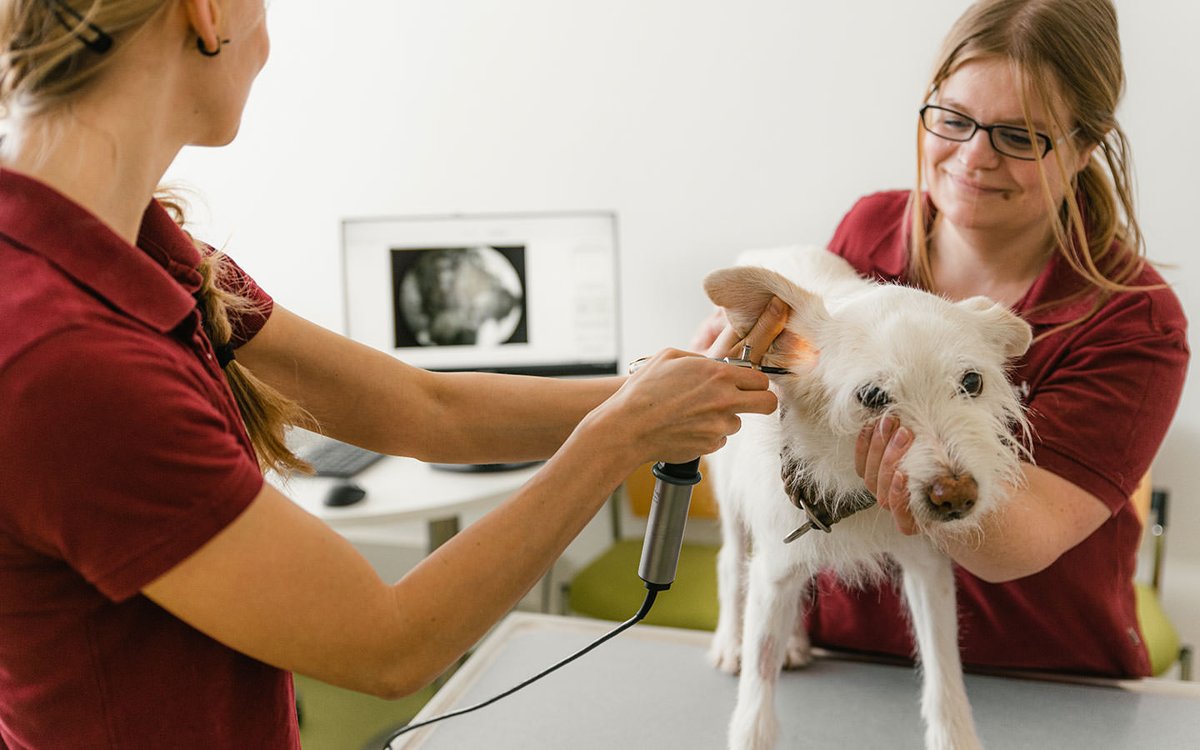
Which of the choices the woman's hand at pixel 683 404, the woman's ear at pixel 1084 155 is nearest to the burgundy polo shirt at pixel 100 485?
the woman's hand at pixel 683 404

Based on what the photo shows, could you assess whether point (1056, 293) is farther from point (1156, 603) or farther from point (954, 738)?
point (1156, 603)

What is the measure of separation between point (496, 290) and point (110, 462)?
92.7 inches

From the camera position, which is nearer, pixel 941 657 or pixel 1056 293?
pixel 941 657

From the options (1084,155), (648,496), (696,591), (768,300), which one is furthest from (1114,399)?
(648,496)

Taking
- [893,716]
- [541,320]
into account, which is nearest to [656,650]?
[893,716]

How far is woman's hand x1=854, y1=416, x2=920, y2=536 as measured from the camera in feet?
3.05

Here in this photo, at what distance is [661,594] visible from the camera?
246 centimetres

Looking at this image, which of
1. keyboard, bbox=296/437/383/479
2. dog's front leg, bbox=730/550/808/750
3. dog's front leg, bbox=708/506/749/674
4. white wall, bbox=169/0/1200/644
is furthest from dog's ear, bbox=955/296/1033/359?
white wall, bbox=169/0/1200/644

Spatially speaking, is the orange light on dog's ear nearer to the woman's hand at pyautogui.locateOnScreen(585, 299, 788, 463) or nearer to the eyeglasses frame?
the woman's hand at pyautogui.locateOnScreen(585, 299, 788, 463)

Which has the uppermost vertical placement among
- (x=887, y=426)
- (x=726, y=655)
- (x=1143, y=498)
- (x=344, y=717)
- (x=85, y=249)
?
(x=85, y=249)

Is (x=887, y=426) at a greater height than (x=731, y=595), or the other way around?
(x=887, y=426)

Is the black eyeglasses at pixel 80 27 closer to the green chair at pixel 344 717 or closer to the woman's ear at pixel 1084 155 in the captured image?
the woman's ear at pixel 1084 155

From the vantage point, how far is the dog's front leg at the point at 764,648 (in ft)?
3.91

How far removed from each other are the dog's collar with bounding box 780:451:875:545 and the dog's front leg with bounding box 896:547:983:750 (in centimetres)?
15
